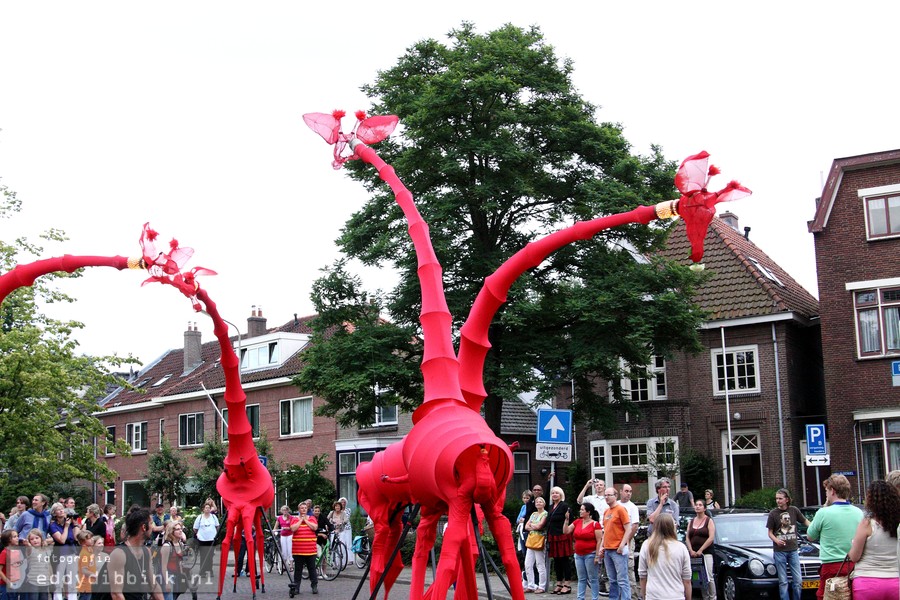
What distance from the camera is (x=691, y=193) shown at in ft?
24.9

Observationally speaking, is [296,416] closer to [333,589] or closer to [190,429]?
[190,429]

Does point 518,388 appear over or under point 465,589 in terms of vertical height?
over

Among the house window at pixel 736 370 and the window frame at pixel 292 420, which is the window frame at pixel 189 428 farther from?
the house window at pixel 736 370

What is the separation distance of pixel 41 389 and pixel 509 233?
46.0 feet

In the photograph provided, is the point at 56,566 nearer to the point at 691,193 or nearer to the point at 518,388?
the point at 691,193

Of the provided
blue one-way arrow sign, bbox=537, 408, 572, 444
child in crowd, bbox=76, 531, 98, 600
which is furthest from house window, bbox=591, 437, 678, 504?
child in crowd, bbox=76, 531, 98, 600

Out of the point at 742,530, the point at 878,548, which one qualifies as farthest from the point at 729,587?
the point at 878,548

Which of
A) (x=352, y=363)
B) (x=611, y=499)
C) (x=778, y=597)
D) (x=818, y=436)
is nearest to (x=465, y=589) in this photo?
(x=611, y=499)

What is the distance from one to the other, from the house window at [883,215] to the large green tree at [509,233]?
6265 mm

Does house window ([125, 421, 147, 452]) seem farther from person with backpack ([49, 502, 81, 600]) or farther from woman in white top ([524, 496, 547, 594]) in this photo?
Result: woman in white top ([524, 496, 547, 594])

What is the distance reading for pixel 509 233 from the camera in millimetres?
24922

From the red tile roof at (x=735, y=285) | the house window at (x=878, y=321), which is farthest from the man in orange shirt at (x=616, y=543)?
the house window at (x=878, y=321)

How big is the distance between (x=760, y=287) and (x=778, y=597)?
16.1m

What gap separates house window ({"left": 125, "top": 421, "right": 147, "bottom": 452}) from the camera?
151ft
